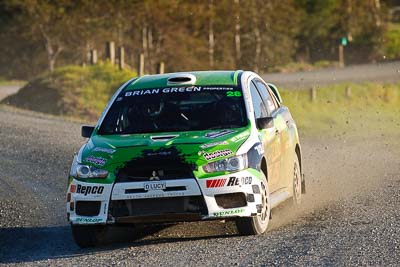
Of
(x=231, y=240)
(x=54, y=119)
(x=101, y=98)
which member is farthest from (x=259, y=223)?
(x=101, y=98)

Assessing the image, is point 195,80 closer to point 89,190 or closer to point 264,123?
point 264,123

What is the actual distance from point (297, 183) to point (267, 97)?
1.02 m

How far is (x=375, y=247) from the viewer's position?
345 inches

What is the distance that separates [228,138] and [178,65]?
4638 cm

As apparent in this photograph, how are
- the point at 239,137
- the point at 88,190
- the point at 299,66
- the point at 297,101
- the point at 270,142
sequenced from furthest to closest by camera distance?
the point at 299,66, the point at 297,101, the point at 270,142, the point at 239,137, the point at 88,190

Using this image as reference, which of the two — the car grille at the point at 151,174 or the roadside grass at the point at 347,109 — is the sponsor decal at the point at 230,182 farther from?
the roadside grass at the point at 347,109

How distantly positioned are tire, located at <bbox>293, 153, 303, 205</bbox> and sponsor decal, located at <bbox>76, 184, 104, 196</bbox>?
2.95m

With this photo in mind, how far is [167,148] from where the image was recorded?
9.43m

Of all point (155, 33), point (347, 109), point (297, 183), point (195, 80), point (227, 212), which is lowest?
point (155, 33)

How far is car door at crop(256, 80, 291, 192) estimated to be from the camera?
10969 millimetres

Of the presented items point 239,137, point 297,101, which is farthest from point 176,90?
point 297,101

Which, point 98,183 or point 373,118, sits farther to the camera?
point 373,118

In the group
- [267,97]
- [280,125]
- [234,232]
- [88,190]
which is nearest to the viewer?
[88,190]

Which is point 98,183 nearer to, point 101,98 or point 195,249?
point 195,249
